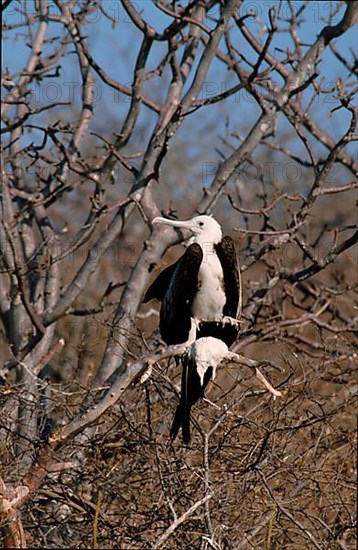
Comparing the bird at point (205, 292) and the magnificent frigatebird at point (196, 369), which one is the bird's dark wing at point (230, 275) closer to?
the bird at point (205, 292)

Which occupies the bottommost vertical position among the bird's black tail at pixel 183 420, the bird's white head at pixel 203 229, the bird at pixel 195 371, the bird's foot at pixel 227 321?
the bird's black tail at pixel 183 420

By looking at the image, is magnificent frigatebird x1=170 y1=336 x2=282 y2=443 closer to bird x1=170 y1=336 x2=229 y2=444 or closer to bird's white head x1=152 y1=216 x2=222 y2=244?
bird x1=170 y1=336 x2=229 y2=444

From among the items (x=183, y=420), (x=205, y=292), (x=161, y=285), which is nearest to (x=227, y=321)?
(x=205, y=292)

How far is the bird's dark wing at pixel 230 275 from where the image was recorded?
4438 mm

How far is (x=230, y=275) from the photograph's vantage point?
4441 millimetres

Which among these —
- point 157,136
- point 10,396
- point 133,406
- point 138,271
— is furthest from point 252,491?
point 157,136

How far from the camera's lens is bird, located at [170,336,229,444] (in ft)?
13.4

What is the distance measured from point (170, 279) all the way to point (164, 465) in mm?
701

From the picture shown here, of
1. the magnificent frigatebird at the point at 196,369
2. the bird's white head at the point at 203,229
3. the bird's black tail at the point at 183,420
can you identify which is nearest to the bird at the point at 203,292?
the bird's white head at the point at 203,229

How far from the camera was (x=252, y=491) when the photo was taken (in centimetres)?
442

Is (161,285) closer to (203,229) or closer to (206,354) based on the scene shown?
(203,229)

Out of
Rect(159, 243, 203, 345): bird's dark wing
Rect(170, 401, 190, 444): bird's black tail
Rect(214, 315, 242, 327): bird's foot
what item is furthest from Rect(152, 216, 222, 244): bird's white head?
Rect(170, 401, 190, 444): bird's black tail

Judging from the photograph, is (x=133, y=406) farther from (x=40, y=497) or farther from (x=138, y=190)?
(x=138, y=190)

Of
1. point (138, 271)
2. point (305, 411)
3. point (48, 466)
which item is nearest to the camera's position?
point (48, 466)
